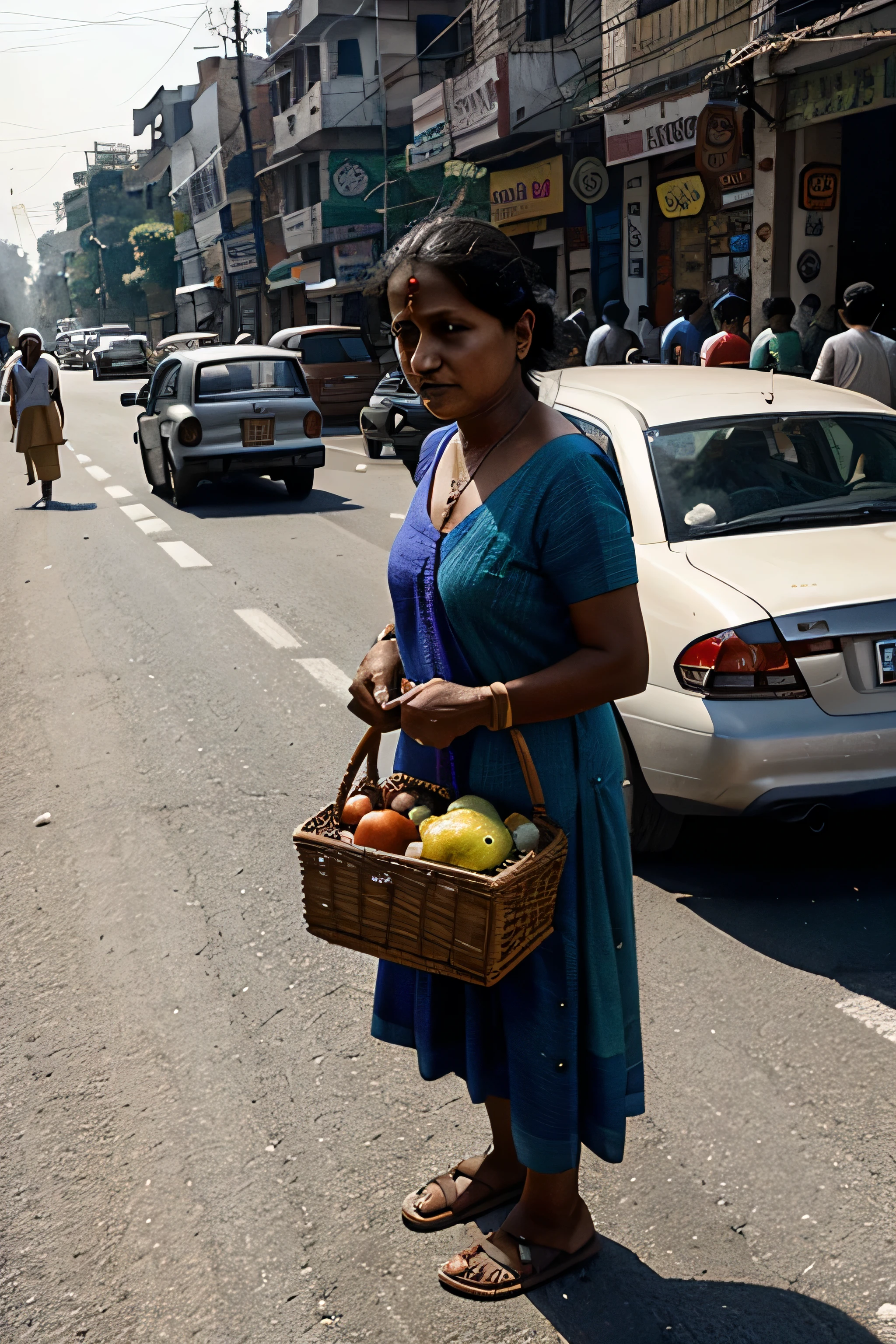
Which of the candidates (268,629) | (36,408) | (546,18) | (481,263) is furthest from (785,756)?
(546,18)

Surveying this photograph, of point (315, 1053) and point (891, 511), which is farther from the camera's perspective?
point (891, 511)

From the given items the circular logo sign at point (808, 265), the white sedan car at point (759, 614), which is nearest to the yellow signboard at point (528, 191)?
the circular logo sign at point (808, 265)

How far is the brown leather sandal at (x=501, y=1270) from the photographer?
242 centimetres

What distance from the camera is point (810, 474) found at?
486 cm

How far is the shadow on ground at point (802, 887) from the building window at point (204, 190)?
198 feet

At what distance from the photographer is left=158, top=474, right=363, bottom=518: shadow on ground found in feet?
44.2

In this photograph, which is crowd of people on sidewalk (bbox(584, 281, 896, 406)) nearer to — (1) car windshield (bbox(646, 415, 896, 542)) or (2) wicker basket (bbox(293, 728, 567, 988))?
(1) car windshield (bbox(646, 415, 896, 542))

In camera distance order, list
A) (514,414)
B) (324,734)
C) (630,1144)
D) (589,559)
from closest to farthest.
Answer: (589,559) → (514,414) → (630,1144) → (324,734)

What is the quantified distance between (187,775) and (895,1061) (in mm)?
3237

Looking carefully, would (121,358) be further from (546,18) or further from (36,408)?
(36,408)

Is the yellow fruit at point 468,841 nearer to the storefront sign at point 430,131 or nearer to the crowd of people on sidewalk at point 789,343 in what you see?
the crowd of people on sidewalk at point 789,343

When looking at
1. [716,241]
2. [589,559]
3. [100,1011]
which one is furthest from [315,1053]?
[716,241]

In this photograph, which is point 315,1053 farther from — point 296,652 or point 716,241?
point 716,241

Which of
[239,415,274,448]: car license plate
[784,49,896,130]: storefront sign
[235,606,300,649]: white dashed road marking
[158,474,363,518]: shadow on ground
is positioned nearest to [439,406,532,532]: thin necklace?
[235,606,300,649]: white dashed road marking
